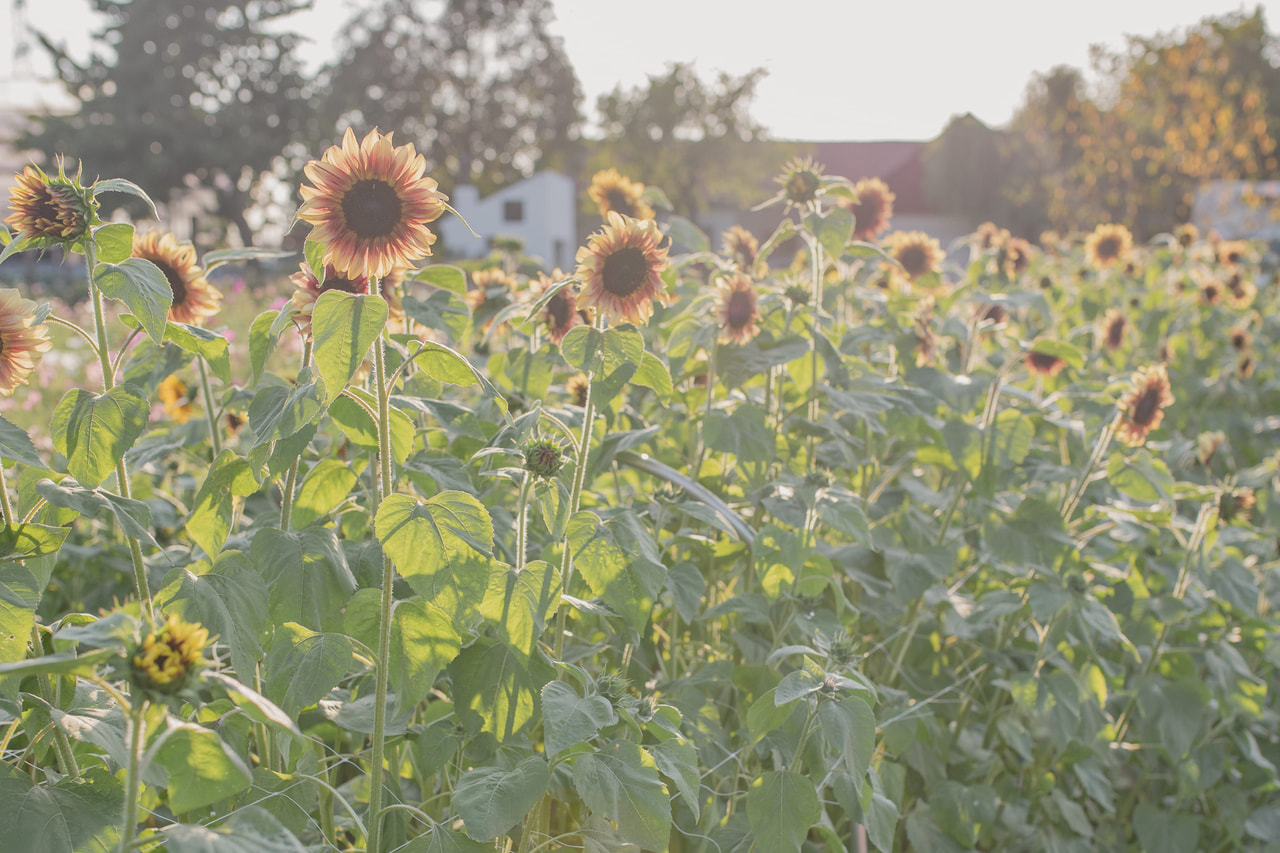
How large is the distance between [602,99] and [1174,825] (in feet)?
100

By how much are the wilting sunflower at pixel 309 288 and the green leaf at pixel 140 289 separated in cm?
15

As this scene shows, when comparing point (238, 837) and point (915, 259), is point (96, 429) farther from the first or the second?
point (915, 259)

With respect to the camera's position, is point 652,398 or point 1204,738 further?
point 1204,738

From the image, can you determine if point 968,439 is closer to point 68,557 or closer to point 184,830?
point 184,830

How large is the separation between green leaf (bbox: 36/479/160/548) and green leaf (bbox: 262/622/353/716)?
0.18 meters

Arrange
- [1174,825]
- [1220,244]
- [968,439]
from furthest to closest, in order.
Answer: [1220,244] → [1174,825] → [968,439]

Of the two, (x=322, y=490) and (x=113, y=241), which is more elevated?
(x=113, y=241)

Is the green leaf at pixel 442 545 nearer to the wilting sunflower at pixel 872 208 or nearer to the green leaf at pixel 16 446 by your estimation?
the green leaf at pixel 16 446

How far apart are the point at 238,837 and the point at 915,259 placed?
299 cm

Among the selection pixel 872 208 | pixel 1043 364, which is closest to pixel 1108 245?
pixel 872 208

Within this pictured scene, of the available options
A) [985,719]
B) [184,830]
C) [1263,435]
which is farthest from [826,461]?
[1263,435]

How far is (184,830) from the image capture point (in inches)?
28.1

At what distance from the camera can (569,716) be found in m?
1.05

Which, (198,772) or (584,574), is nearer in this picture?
(198,772)
